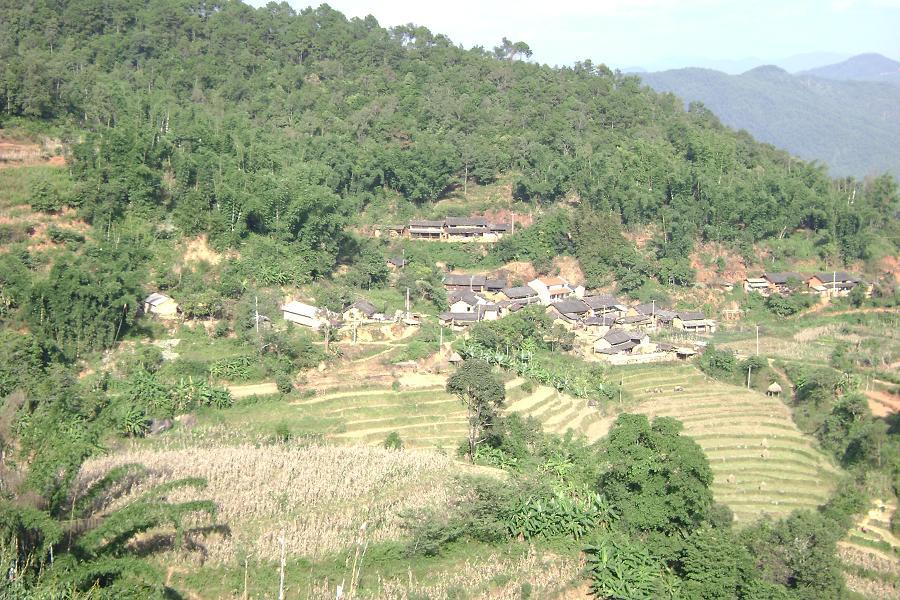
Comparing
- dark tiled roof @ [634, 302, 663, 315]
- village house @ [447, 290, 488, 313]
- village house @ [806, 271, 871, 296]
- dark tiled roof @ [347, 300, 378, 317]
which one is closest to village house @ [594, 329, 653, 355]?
dark tiled roof @ [634, 302, 663, 315]

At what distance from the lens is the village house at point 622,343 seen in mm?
25391

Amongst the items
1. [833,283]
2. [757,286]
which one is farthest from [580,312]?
A: [833,283]

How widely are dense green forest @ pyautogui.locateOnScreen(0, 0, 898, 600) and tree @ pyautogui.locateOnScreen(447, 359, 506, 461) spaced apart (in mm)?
163

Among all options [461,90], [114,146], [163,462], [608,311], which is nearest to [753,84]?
[461,90]

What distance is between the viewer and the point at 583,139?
37.8 meters

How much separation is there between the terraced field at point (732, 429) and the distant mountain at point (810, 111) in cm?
7029

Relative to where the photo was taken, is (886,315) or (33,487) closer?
(33,487)

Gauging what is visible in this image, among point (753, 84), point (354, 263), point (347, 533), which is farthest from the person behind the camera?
point (753, 84)

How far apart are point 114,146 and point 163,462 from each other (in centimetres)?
1388

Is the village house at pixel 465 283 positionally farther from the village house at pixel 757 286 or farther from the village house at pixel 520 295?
the village house at pixel 757 286

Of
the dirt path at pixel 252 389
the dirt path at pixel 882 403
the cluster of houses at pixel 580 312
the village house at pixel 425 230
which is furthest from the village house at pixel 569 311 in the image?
the dirt path at pixel 252 389

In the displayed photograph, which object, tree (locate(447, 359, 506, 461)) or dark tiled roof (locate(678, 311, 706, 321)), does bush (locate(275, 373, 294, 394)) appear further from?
dark tiled roof (locate(678, 311, 706, 321))

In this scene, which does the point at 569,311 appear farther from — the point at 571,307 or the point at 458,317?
the point at 458,317

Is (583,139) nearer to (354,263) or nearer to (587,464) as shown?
(354,263)
